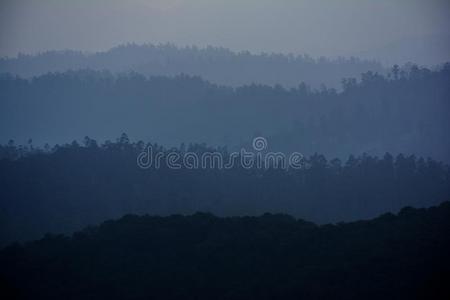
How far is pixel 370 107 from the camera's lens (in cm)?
4306

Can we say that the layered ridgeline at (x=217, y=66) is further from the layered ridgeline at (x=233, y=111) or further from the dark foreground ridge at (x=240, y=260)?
the dark foreground ridge at (x=240, y=260)

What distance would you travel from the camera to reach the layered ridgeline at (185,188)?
27.3 m

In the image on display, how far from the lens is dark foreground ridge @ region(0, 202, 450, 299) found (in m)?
10.9

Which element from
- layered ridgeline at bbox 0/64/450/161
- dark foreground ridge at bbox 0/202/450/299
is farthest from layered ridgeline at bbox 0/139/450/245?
dark foreground ridge at bbox 0/202/450/299

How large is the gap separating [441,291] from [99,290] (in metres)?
6.09

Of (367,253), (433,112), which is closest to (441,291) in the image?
(367,253)

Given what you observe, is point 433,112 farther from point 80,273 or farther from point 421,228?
point 80,273

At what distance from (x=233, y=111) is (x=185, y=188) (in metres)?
22.1

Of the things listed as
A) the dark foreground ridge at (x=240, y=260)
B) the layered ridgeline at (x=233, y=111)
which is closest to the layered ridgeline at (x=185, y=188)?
the layered ridgeline at (x=233, y=111)

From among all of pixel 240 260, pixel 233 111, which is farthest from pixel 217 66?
pixel 240 260

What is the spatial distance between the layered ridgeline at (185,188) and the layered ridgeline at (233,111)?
939cm

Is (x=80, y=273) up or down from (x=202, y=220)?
down

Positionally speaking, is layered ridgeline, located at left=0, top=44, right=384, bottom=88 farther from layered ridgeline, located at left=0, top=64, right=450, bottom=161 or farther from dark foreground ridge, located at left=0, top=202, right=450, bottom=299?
dark foreground ridge, located at left=0, top=202, right=450, bottom=299

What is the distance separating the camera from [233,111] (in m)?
49.7
